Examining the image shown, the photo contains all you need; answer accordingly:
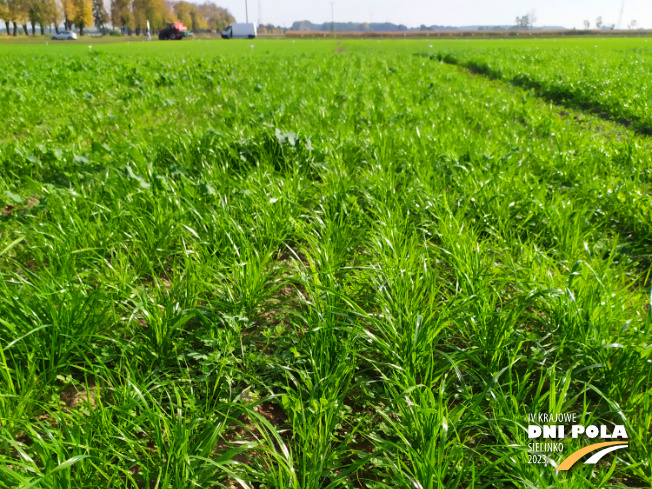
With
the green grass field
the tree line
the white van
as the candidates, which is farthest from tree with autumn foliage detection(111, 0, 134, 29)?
the green grass field

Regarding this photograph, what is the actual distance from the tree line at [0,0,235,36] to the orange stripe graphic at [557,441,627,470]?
294 feet

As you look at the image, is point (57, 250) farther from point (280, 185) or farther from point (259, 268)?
point (280, 185)

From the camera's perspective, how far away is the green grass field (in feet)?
4.91

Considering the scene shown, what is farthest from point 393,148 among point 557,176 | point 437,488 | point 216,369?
point 437,488

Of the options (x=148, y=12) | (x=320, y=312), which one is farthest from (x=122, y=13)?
(x=320, y=312)

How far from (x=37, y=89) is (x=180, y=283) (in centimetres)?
1024

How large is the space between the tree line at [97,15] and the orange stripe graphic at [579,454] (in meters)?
89.8

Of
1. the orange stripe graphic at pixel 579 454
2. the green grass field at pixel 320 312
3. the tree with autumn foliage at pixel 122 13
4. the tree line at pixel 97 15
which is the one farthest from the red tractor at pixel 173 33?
the orange stripe graphic at pixel 579 454

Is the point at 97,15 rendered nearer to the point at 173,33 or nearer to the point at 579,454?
→ the point at 173,33

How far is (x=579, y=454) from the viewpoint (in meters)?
1.50

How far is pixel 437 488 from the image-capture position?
134cm

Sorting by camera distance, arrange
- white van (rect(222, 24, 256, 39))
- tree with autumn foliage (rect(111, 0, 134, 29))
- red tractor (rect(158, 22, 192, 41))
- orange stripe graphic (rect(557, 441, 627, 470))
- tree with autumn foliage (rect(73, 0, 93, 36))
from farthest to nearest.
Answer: tree with autumn foliage (rect(111, 0, 134, 29))
tree with autumn foliage (rect(73, 0, 93, 36))
white van (rect(222, 24, 256, 39))
red tractor (rect(158, 22, 192, 41))
orange stripe graphic (rect(557, 441, 627, 470))

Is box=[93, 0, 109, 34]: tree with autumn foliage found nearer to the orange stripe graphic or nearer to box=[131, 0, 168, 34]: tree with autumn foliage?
box=[131, 0, 168, 34]: tree with autumn foliage

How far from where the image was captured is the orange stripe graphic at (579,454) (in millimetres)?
1435
